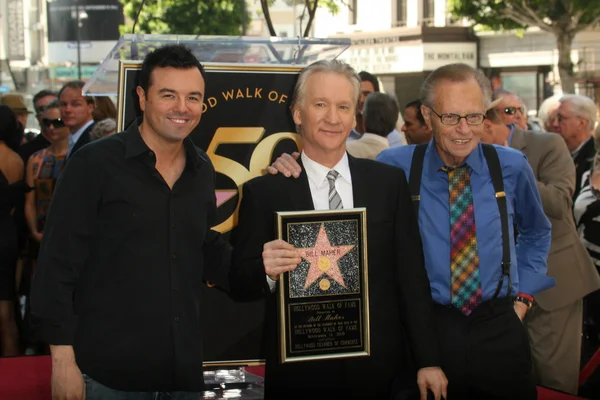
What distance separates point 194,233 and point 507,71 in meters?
28.8

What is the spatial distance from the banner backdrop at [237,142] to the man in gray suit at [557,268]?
1.46 meters

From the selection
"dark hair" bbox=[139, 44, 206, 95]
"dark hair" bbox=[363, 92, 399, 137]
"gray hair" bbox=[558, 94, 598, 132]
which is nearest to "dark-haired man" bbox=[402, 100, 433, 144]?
"dark hair" bbox=[363, 92, 399, 137]

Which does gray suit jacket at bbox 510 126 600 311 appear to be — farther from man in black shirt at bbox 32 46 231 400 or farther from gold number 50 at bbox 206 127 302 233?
man in black shirt at bbox 32 46 231 400

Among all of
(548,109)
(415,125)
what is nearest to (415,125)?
(415,125)

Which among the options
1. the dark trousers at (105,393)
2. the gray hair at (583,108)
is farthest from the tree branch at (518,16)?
the dark trousers at (105,393)

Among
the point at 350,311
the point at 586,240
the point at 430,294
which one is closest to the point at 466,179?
the point at 430,294

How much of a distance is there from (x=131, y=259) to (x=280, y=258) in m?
0.53

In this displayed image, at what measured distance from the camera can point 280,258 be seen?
3100 millimetres

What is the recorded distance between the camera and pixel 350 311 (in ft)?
10.7

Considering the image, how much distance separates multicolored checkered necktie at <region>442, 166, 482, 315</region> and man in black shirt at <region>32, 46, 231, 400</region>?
969 mm

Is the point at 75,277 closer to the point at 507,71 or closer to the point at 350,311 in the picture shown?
the point at 350,311

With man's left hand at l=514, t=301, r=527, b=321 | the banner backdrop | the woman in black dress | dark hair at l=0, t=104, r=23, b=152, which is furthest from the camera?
dark hair at l=0, t=104, r=23, b=152

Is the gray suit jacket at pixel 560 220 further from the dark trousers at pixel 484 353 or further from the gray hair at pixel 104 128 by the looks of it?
the gray hair at pixel 104 128

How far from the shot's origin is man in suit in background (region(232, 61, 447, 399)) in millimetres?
3281
